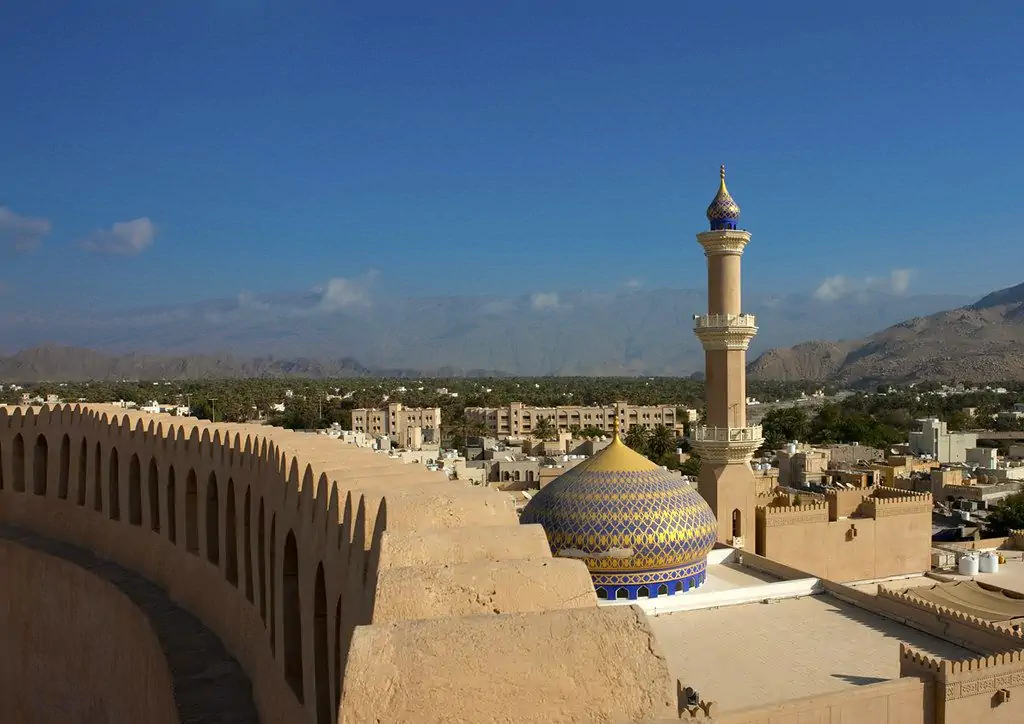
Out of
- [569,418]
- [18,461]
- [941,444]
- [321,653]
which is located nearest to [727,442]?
[18,461]

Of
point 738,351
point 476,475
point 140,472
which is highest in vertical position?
point 738,351

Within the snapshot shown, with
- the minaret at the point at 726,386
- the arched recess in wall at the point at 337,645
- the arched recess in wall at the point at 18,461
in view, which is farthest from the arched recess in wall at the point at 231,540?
the minaret at the point at 726,386

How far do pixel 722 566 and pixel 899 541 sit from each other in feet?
17.0

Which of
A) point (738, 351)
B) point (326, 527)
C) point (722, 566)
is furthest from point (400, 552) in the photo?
point (738, 351)

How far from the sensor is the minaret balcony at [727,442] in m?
18.2

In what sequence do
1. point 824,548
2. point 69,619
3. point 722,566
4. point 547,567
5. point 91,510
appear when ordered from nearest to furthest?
point 547,567, point 69,619, point 91,510, point 722,566, point 824,548

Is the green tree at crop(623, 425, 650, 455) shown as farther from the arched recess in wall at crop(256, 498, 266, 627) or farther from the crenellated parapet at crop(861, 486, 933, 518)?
the arched recess in wall at crop(256, 498, 266, 627)

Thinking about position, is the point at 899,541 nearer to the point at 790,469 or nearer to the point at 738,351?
the point at 738,351

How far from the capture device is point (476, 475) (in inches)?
1465

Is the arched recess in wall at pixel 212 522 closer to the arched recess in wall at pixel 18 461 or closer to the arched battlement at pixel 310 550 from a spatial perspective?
the arched battlement at pixel 310 550

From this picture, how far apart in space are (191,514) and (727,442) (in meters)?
11.5

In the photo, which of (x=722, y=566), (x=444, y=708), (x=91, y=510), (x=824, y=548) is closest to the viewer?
(x=444, y=708)

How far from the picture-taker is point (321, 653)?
571 cm

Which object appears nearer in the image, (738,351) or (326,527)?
(326,527)
